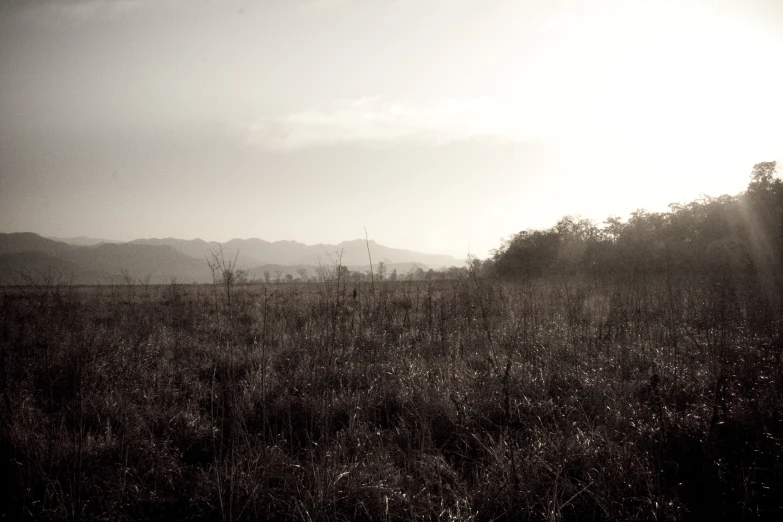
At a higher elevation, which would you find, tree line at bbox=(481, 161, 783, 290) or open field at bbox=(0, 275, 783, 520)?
tree line at bbox=(481, 161, 783, 290)

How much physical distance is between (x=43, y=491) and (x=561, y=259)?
116ft

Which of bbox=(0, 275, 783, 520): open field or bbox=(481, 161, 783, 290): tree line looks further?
bbox=(481, 161, 783, 290): tree line

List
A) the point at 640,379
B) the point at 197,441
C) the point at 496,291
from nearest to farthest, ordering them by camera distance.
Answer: the point at 197,441 < the point at 640,379 < the point at 496,291

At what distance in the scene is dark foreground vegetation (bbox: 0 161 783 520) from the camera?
2.48m

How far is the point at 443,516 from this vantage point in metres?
2.37

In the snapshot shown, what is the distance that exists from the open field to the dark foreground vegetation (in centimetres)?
2

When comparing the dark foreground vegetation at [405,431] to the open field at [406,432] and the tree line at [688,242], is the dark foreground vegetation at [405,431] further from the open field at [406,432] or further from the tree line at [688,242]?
the tree line at [688,242]

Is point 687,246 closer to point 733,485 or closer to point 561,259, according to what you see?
point 561,259

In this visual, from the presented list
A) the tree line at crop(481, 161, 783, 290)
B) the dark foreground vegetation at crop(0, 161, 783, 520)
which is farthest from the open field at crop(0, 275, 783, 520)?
the tree line at crop(481, 161, 783, 290)

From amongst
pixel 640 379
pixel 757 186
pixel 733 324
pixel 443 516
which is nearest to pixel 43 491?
pixel 443 516

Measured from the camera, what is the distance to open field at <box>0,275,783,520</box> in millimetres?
2477

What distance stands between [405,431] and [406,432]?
2 centimetres

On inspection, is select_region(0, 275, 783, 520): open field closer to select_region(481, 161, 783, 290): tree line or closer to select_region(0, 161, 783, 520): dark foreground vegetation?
select_region(0, 161, 783, 520): dark foreground vegetation

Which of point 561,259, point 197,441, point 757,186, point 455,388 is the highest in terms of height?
point 757,186
